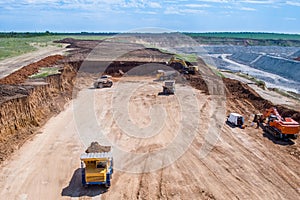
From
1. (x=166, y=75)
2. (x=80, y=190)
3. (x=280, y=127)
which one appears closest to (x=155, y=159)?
(x=80, y=190)

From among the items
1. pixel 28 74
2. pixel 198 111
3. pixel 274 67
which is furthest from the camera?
pixel 274 67

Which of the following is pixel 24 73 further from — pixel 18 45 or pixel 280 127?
pixel 18 45

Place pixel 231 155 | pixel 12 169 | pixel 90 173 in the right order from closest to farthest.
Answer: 1. pixel 90 173
2. pixel 12 169
3. pixel 231 155

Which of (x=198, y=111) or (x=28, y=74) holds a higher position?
(x=28, y=74)

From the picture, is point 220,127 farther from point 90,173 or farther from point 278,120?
point 90,173

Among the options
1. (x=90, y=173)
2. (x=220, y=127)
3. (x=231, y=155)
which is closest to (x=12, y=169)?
(x=90, y=173)

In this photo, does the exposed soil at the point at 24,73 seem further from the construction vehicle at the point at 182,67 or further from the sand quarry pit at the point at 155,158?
→ the construction vehicle at the point at 182,67

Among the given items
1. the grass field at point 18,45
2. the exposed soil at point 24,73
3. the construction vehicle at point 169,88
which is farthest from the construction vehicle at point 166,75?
the grass field at point 18,45

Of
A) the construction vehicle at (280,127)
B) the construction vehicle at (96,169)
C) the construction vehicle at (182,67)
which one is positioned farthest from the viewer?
the construction vehicle at (182,67)
